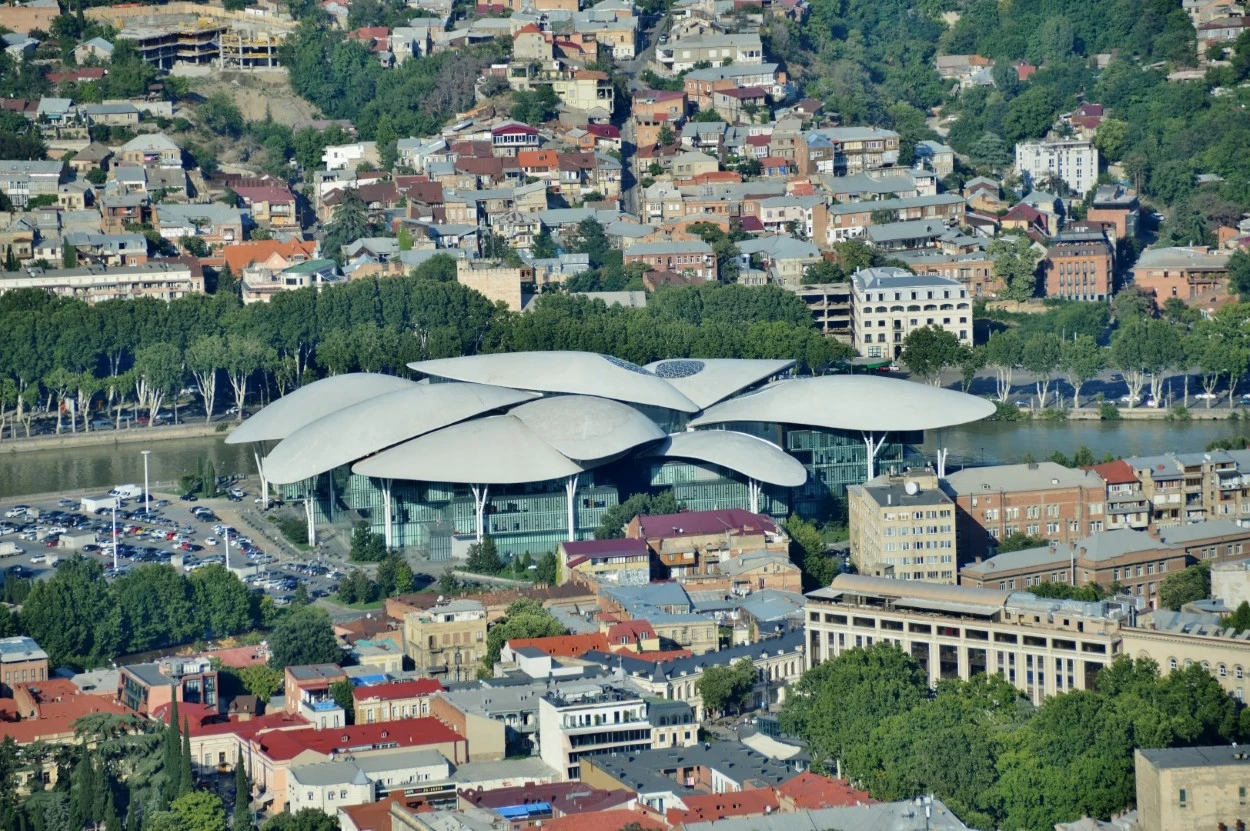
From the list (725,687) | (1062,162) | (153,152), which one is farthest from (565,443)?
(1062,162)

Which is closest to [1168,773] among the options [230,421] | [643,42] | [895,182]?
[230,421]

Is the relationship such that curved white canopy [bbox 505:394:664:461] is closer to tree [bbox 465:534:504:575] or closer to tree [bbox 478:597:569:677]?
tree [bbox 465:534:504:575]

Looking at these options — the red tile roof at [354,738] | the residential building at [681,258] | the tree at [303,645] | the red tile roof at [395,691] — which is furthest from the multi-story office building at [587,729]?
the residential building at [681,258]

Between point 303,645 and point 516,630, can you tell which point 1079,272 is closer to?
point 516,630

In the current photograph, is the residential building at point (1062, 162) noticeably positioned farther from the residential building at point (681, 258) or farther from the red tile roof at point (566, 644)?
the red tile roof at point (566, 644)

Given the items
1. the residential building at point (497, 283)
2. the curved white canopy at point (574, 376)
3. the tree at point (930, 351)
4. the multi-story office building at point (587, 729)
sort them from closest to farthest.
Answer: the multi-story office building at point (587, 729) < the curved white canopy at point (574, 376) < the tree at point (930, 351) < the residential building at point (497, 283)

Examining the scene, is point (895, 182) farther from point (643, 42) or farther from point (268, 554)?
point (268, 554)

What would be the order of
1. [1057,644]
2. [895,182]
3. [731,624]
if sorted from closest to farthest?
[1057,644]
[731,624]
[895,182]
